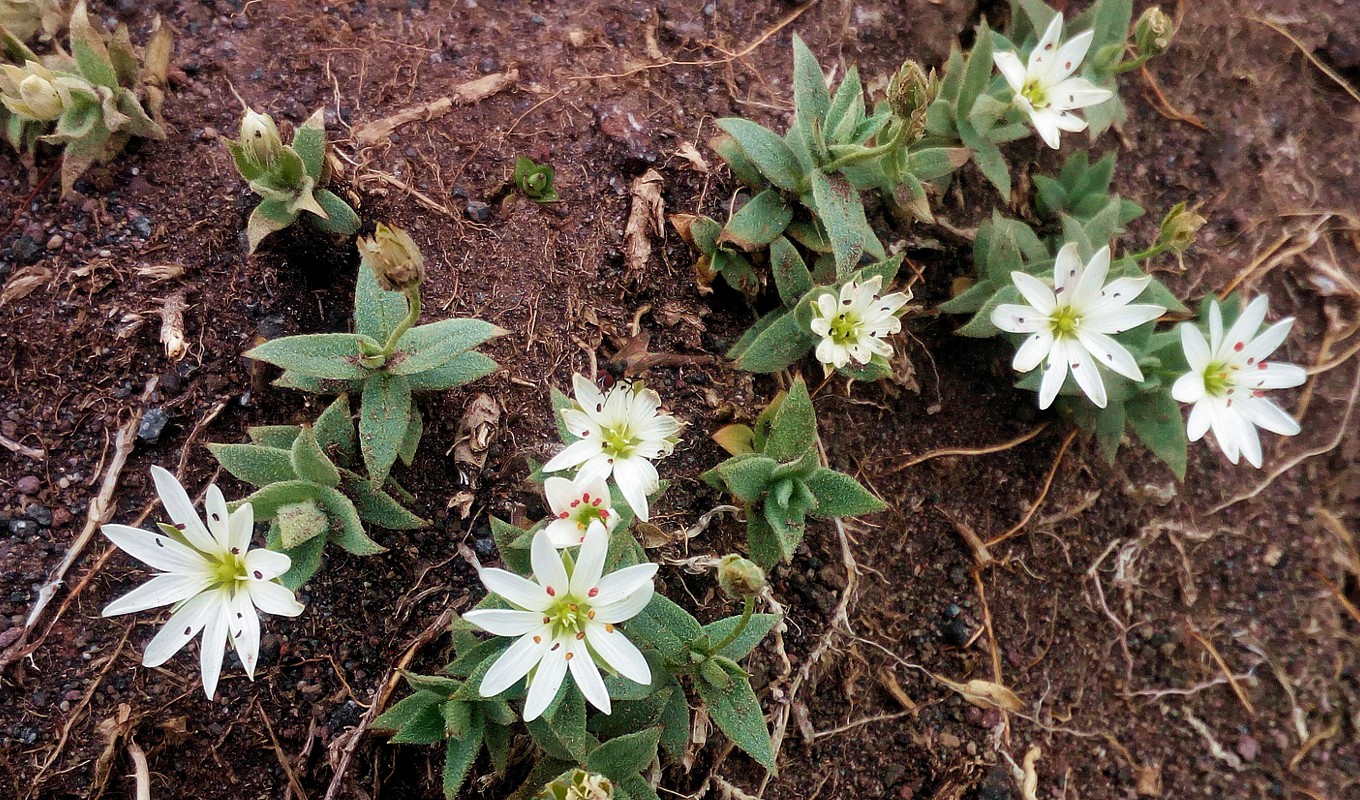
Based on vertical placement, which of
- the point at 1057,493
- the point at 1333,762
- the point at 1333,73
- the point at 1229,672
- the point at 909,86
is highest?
the point at 909,86

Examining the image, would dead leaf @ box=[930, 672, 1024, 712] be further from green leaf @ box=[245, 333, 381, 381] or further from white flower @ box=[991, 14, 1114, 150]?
green leaf @ box=[245, 333, 381, 381]

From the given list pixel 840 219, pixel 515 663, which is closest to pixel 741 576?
pixel 515 663

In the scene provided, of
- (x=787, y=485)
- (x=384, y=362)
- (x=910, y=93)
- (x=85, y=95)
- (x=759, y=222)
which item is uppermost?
(x=910, y=93)

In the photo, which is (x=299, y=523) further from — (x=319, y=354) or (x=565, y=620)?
(x=565, y=620)

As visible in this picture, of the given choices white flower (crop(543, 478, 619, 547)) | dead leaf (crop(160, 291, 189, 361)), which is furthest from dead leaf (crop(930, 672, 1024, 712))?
dead leaf (crop(160, 291, 189, 361))

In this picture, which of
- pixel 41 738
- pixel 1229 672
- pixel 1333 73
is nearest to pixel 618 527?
pixel 41 738

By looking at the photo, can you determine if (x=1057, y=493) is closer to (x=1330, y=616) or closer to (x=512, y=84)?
(x=1330, y=616)
